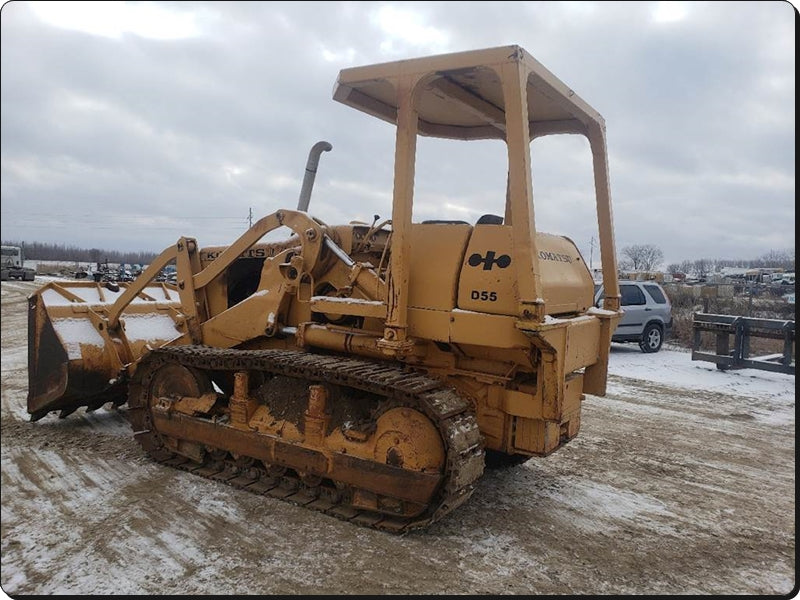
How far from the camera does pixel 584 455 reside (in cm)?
606

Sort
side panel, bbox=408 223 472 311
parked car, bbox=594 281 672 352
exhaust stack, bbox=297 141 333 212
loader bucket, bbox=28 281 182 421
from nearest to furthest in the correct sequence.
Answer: side panel, bbox=408 223 472 311 → exhaust stack, bbox=297 141 333 212 → loader bucket, bbox=28 281 182 421 → parked car, bbox=594 281 672 352

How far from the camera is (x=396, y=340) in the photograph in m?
4.16

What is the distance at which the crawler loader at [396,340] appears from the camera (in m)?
3.99

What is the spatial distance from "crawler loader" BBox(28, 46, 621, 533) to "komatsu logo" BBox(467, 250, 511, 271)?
0.03ft

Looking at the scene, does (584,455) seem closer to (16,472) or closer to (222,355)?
(222,355)

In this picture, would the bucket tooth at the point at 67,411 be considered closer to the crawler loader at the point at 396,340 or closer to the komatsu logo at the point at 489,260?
the crawler loader at the point at 396,340

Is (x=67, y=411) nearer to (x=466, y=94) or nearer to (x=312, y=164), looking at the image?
(x=312, y=164)

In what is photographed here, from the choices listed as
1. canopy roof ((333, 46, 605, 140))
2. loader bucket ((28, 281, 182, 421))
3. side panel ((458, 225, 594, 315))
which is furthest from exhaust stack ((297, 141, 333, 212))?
loader bucket ((28, 281, 182, 421))

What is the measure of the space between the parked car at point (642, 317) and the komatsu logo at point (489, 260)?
10.2 m

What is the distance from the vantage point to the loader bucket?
621 cm

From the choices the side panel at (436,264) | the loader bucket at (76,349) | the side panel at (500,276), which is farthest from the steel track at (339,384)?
the loader bucket at (76,349)

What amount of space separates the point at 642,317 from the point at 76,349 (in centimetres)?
1213

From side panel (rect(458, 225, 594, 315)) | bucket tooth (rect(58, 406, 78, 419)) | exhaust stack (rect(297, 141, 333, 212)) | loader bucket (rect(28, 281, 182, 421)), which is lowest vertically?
bucket tooth (rect(58, 406, 78, 419))

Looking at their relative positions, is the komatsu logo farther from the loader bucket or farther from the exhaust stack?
the loader bucket
